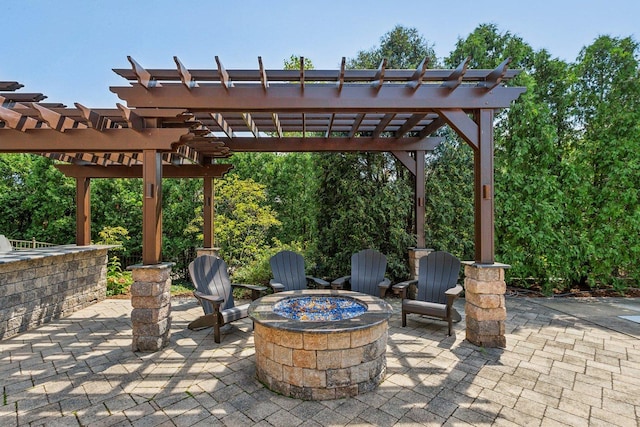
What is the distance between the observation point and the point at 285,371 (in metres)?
2.50

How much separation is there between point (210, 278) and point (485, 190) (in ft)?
11.8

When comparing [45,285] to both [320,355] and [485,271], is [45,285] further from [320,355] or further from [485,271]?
[485,271]

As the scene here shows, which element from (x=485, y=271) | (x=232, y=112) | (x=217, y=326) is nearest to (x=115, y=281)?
(x=217, y=326)

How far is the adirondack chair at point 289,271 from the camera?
4828 millimetres

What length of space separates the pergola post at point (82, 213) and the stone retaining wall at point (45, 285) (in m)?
0.52

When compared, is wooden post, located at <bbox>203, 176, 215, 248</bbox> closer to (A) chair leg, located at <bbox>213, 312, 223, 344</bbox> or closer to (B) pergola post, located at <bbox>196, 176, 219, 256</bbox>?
(B) pergola post, located at <bbox>196, 176, 219, 256</bbox>

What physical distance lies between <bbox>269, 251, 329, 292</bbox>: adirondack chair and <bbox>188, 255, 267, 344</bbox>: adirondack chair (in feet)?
1.50

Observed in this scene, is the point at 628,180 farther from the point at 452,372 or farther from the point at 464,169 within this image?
the point at 452,372

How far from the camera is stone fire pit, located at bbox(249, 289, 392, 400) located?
2.44 m

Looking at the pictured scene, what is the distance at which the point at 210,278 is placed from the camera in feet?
13.7

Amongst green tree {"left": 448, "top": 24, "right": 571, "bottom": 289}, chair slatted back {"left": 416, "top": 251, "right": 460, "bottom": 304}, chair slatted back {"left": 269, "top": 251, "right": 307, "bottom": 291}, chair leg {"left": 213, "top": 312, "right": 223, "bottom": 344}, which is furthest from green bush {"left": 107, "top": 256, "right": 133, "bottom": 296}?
green tree {"left": 448, "top": 24, "right": 571, "bottom": 289}

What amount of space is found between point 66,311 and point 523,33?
31.0 ft

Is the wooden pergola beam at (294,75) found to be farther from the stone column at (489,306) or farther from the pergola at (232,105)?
the stone column at (489,306)

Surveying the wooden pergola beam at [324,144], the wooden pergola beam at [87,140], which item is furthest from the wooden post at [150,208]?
the wooden pergola beam at [324,144]
